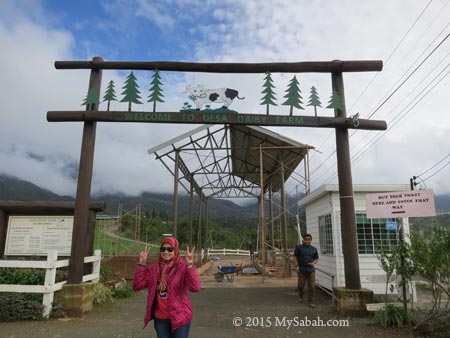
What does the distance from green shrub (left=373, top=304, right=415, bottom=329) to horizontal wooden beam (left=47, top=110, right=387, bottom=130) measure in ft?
12.2

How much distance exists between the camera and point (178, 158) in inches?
579

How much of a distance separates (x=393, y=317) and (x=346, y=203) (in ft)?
7.52

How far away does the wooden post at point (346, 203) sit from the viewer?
702 cm

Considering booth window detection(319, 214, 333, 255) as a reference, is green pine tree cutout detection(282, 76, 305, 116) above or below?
above

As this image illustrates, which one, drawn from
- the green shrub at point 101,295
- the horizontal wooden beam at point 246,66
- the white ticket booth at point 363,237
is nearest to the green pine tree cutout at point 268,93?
the horizontal wooden beam at point 246,66

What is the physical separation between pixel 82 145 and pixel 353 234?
6.20 metres

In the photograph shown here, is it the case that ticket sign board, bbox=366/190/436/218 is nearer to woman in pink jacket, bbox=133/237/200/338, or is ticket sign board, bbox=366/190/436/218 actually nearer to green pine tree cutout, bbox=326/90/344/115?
green pine tree cutout, bbox=326/90/344/115

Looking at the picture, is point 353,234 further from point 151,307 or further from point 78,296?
point 78,296

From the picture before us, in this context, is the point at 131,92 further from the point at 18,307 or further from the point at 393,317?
the point at 393,317

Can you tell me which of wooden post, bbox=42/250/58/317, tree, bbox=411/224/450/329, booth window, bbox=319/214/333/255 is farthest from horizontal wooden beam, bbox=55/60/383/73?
wooden post, bbox=42/250/58/317

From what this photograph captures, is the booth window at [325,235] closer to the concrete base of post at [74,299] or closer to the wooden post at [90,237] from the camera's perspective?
the wooden post at [90,237]

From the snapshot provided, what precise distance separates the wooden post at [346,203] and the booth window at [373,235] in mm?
2107

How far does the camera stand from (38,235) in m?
7.92

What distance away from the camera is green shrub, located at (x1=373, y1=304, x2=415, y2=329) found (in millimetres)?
6047
